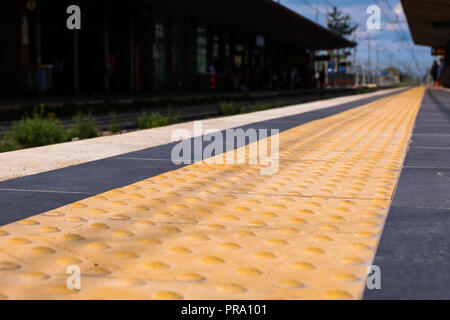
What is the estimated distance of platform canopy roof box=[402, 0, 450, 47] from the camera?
38.0 metres

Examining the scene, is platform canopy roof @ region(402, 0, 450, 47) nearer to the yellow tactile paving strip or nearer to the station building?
the station building

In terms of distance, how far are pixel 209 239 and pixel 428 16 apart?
44876 mm

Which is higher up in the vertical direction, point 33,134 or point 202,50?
point 202,50

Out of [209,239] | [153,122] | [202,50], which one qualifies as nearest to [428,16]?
[202,50]

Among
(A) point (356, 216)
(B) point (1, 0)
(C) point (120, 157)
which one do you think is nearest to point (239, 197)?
(A) point (356, 216)

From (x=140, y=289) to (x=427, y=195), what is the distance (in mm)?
2890

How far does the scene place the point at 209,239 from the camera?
136 inches

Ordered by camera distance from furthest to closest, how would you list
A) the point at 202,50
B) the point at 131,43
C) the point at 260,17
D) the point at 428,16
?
1. the point at 428,16
2. the point at 202,50
3. the point at 260,17
4. the point at 131,43

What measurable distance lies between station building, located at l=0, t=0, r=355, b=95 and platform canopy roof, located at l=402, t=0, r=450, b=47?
277 inches

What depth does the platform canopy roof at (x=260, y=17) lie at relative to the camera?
1309 inches

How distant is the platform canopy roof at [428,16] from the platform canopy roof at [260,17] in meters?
6.67

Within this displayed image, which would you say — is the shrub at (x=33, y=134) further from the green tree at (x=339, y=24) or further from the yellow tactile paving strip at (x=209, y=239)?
the green tree at (x=339, y=24)

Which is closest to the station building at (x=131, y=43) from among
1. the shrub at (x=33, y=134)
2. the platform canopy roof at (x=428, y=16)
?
the platform canopy roof at (x=428, y=16)

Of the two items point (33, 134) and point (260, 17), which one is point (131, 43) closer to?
point (260, 17)
